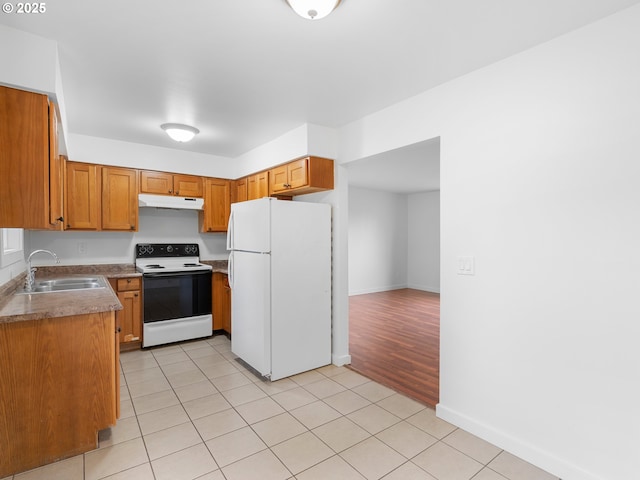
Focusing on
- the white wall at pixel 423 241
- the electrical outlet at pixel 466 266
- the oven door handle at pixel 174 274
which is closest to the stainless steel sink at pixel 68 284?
the oven door handle at pixel 174 274

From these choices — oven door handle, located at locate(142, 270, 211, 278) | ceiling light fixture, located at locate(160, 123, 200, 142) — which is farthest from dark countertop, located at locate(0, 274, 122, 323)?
ceiling light fixture, located at locate(160, 123, 200, 142)

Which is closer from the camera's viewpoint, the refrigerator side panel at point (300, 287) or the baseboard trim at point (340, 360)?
the refrigerator side panel at point (300, 287)

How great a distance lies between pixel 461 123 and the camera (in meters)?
2.32

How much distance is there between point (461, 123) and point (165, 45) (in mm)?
1975

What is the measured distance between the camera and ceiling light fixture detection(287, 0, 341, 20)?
1.51 metres

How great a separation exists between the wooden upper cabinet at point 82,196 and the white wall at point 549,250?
3.68m

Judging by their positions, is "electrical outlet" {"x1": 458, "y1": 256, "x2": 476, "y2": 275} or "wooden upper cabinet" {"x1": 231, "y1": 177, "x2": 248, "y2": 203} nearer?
"electrical outlet" {"x1": 458, "y1": 256, "x2": 476, "y2": 275}

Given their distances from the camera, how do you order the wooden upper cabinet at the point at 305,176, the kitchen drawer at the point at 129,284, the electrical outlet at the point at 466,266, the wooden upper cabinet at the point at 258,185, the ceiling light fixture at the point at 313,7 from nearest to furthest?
the ceiling light fixture at the point at 313,7
the electrical outlet at the point at 466,266
the wooden upper cabinet at the point at 305,176
the kitchen drawer at the point at 129,284
the wooden upper cabinet at the point at 258,185

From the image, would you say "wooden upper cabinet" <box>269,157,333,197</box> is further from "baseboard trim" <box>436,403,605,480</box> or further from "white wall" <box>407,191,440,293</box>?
"white wall" <box>407,191,440,293</box>

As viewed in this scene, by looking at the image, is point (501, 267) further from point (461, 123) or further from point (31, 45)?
point (31, 45)

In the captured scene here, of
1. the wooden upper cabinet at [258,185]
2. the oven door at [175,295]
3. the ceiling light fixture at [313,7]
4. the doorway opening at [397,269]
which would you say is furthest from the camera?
the wooden upper cabinet at [258,185]

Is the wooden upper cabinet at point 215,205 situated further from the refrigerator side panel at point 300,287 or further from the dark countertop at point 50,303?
the dark countertop at point 50,303

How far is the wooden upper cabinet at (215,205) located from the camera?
14.7ft

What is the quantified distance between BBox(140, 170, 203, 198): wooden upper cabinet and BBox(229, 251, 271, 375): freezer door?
1.34m
